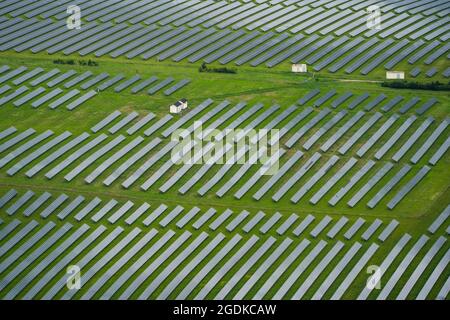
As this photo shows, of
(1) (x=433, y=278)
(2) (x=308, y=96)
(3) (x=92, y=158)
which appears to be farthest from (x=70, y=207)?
(1) (x=433, y=278)

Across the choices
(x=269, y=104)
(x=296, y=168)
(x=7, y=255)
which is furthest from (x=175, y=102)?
(x=7, y=255)

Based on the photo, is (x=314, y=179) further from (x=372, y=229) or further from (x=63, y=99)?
(x=63, y=99)

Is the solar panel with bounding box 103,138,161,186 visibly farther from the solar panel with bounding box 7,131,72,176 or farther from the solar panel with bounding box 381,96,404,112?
the solar panel with bounding box 381,96,404,112

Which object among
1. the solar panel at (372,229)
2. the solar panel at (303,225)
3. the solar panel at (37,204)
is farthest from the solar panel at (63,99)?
the solar panel at (372,229)

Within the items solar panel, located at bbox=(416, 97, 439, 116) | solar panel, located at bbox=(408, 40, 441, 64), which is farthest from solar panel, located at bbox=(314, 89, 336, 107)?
solar panel, located at bbox=(408, 40, 441, 64)

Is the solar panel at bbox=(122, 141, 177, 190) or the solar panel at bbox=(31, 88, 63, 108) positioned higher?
the solar panel at bbox=(31, 88, 63, 108)
